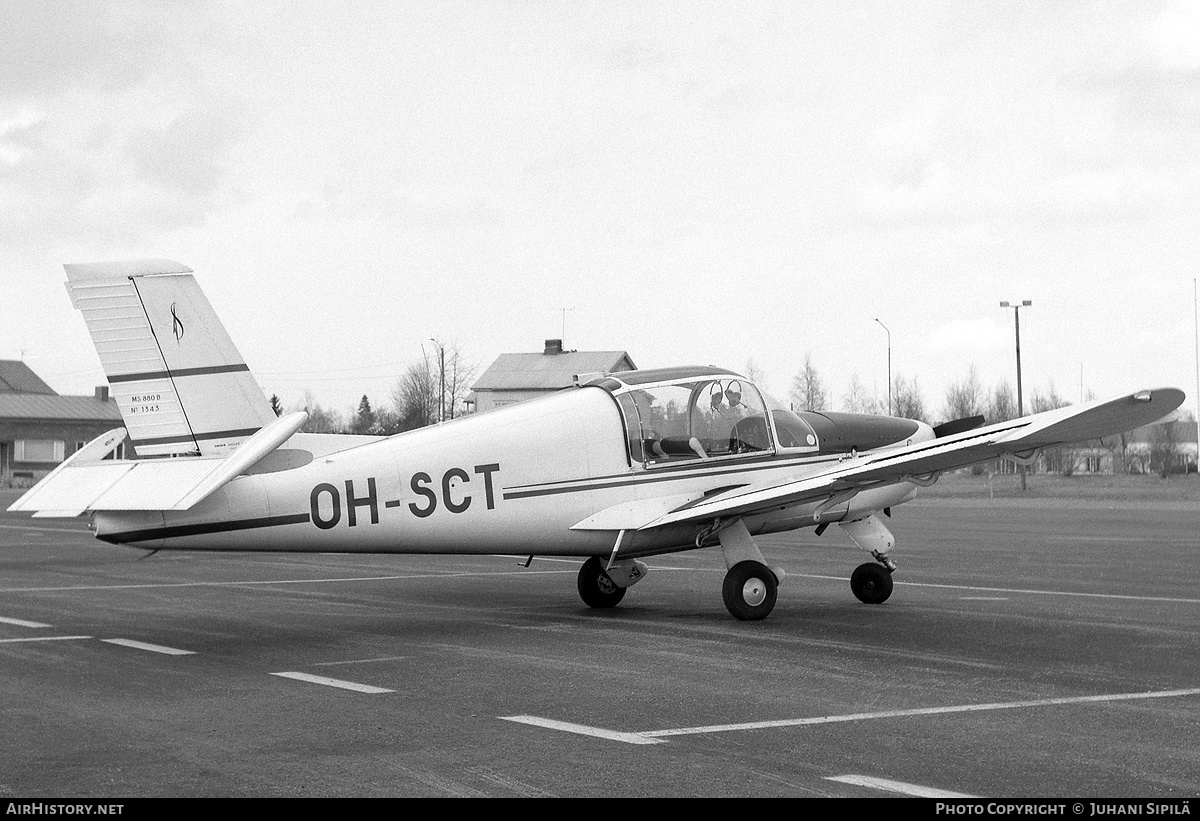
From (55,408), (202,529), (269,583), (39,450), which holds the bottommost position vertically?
(269,583)

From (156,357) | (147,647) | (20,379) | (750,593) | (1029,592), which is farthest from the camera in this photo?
(20,379)

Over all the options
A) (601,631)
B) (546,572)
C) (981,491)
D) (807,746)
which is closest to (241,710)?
(807,746)

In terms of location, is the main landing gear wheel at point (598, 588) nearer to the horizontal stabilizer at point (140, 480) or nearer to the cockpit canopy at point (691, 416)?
the cockpit canopy at point (691, 416)

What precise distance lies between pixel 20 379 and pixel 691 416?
128147mm

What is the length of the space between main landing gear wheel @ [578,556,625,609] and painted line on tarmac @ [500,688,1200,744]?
6.35 meters

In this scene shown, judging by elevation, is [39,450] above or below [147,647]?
above

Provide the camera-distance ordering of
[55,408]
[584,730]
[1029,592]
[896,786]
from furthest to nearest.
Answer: [55,408]
[1029,592]
[584,730]
[896,786]

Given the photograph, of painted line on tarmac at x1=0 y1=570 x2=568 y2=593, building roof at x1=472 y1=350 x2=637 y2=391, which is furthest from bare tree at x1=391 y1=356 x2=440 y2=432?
painted line on tarmac at x1=0 y1=570 x2=568 y2=593

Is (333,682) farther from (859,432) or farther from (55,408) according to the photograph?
(55,408)

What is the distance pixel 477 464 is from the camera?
1245 centimetres

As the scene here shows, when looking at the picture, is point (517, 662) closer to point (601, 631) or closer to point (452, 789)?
point (601, 631)

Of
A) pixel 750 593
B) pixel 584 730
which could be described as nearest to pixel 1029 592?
pixel 750 593

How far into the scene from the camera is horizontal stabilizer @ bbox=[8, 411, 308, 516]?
11.0m

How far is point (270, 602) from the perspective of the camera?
1513 cm
